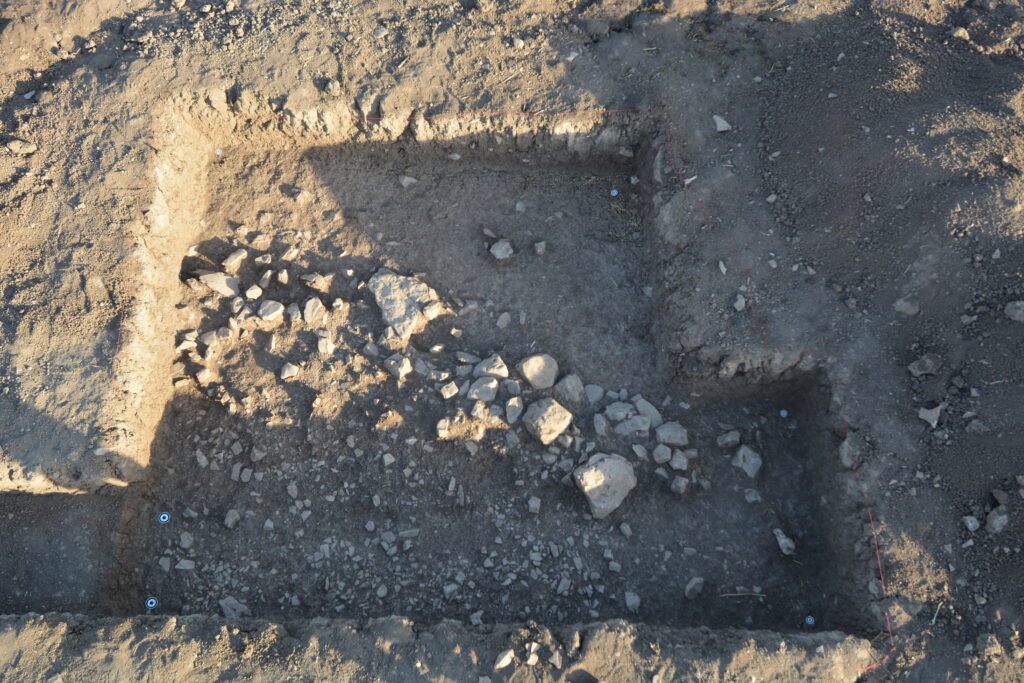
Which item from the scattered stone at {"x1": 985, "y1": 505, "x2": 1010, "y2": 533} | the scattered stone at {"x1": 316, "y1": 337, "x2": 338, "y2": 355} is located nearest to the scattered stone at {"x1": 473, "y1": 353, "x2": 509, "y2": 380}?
the scattered stone at {"x1": 316, "y1": 337, "x2": 338, "y2": 355}

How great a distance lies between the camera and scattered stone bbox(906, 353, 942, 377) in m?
4.17

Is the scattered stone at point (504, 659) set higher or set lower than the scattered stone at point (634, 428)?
lower

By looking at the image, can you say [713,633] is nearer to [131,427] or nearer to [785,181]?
[785,181]

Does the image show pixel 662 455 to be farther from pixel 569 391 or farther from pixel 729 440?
pixel 569 391

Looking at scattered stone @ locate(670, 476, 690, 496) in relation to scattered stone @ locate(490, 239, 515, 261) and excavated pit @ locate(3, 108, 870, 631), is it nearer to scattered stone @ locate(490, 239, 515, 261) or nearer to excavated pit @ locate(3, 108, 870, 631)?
excavated pit @ locate(3, 108, 870, 631)

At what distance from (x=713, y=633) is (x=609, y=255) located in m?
2.92

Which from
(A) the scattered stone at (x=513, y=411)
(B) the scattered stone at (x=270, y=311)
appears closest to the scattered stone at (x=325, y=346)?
(B) the scattered stone at (x=270, y=311)

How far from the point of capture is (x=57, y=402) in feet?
13.9

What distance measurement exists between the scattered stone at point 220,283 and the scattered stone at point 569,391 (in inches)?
105

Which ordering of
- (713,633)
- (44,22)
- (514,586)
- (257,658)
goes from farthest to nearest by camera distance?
(44,22), (514,586), (713,633), (257,658)

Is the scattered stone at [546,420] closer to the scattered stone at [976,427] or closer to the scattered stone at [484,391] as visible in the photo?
the scattered stone at [484,391]

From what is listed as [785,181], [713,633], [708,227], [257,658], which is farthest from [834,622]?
[257,658]

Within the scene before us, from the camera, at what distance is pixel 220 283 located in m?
4.91

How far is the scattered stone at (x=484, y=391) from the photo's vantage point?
4.55m
